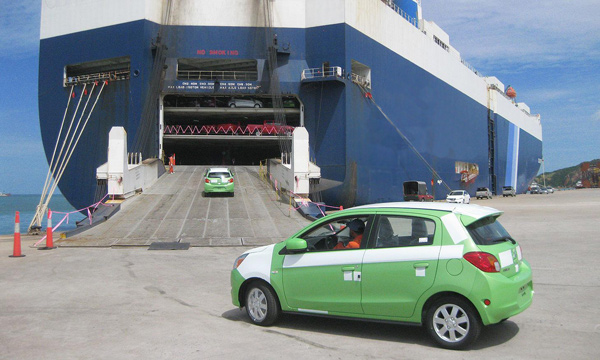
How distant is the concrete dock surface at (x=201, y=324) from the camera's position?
5137 millimetres

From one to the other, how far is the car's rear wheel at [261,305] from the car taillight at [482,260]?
96.2 inches

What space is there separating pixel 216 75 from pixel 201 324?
31249mm

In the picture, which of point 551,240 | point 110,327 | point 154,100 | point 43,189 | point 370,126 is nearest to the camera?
point 110,327

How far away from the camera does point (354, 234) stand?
6.13m

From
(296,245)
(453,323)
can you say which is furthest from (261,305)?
(453,323)

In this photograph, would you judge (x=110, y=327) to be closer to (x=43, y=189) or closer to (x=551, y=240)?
(x=551, y=240)

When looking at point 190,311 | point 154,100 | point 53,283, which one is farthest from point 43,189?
point 190,311

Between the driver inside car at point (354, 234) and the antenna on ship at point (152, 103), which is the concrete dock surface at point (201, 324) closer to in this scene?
the driver inside car at point (354, 234)

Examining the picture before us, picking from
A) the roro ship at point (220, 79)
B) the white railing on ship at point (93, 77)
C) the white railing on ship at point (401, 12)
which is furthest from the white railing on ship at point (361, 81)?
the white railing on ship at point (93, 77)

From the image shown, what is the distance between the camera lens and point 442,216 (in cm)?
538

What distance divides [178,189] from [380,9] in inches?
845

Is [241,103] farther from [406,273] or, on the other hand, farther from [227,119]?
[406,273]

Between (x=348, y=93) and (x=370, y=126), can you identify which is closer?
(x=348, y=93)

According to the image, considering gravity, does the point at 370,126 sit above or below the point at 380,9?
below
